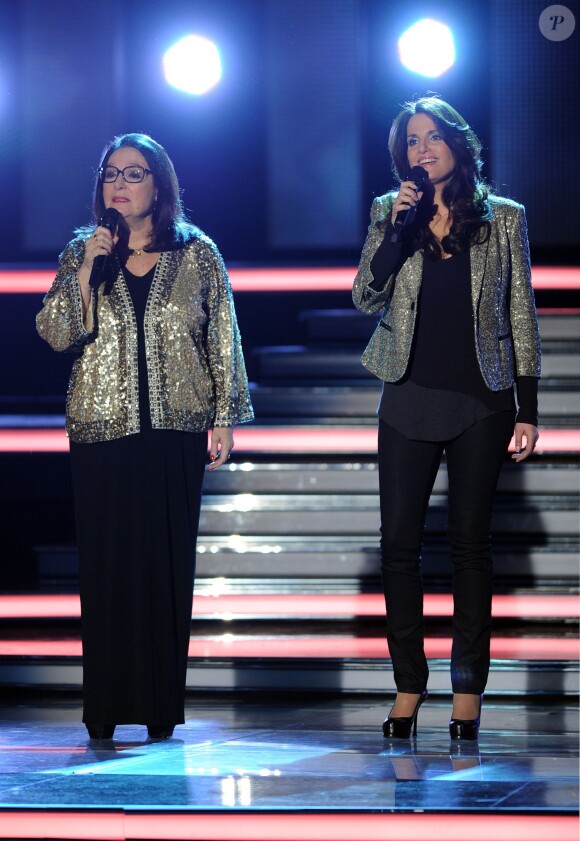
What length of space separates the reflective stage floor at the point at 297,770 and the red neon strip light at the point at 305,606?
334 mm

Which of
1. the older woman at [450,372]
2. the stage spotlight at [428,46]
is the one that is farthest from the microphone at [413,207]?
the stage spotlight at [428,46]

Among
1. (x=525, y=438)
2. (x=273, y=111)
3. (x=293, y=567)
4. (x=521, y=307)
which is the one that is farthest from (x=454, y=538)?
(x=273, y=111)

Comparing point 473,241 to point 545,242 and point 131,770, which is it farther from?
point 545,242

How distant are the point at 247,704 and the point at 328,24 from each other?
308 cm

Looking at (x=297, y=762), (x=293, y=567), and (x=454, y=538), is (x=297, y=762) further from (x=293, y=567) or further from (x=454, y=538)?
(x=293, y=567)

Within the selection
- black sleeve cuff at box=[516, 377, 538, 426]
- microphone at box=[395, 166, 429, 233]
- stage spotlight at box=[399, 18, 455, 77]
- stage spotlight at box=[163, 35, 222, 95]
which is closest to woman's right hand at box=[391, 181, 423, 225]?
microphone at box=[395, 166, 429, 233]

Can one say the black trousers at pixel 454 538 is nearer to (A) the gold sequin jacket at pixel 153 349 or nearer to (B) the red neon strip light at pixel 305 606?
(A) the gold sequin jacket at pixel 153 349

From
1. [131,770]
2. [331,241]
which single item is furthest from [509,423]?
[331,241]

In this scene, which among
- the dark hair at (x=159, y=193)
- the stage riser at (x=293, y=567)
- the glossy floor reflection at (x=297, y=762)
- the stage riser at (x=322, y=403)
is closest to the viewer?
the glossy floor reflection at (x=297, y=762)

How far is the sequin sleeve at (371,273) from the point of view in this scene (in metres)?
2.55

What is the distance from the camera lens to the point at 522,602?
3.38 metres

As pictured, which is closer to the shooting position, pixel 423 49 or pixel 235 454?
pixel 235 454

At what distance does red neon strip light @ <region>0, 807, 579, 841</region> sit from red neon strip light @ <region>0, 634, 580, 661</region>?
1.30 m

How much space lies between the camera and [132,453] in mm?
2596
